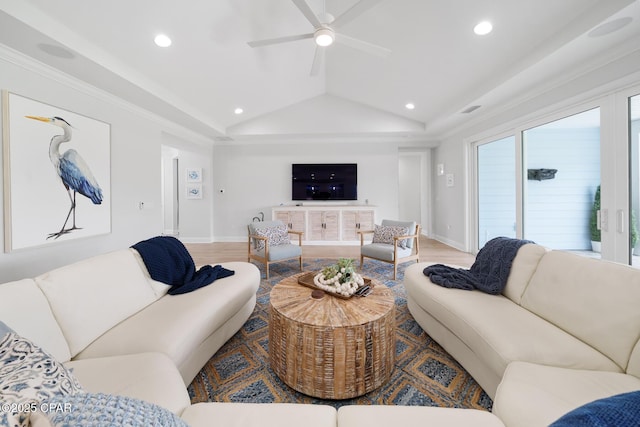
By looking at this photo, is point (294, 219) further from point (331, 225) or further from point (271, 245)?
point (271, 245)

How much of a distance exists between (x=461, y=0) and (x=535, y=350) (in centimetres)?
284

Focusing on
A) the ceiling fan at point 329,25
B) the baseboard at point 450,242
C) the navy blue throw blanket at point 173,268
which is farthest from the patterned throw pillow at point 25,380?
the baseboard at point 450,242

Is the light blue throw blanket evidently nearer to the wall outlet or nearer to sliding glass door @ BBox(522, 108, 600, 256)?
sliding glass door @ BBox(522, 108, 600, 256)

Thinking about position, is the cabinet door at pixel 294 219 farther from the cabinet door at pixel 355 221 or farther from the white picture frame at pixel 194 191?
the white picture frame at pixel 194 191

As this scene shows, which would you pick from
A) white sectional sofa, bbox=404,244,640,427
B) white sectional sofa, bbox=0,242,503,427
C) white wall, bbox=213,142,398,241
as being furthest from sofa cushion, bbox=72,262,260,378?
white wall, bbox=213,142,398,241

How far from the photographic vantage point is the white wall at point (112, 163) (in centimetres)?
225

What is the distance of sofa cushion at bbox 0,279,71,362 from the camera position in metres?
1.12

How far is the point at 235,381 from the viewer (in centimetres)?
160

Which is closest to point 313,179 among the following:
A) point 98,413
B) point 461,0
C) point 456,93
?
point 456,93

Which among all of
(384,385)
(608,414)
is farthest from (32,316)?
(608,414)

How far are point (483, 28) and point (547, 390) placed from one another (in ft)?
10.0

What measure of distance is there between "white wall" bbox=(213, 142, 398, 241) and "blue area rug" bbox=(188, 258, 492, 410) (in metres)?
4.16

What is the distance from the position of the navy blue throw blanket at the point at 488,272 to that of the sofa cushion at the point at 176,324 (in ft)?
5.55

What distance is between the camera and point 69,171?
2.61m
